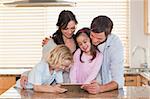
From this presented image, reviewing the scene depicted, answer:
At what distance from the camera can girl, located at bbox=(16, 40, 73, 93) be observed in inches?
85.3

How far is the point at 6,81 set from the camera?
4.33m

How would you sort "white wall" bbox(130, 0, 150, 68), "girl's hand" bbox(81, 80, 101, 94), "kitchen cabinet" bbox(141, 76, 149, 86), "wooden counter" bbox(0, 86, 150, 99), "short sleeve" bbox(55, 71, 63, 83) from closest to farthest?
1. "wooden counter" bbox(0, 86, 150, 99)
2. "girl's hand" bbox(81, 80, 101, 94)
3. "short sleeve" bbox(55, 71, 63, 83)
4. "kitchen cabinet" bbox(141, 76, 149, 86)
5. "white wall" bbox(130, 0, 150, 68)

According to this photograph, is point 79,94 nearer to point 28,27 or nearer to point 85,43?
point 85,43

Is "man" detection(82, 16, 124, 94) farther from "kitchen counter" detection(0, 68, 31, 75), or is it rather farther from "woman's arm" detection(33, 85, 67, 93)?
"kitchen counter" detection(0, 68, 31, 75)

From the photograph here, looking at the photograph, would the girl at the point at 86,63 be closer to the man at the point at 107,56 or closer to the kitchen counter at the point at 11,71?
the man at the point at 107,56

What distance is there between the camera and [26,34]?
16.1 ft

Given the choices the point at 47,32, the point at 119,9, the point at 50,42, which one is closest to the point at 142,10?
the point at 119,9

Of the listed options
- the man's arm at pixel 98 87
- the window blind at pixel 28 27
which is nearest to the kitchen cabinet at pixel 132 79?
the window blind at pixel 28 27

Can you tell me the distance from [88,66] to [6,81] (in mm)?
2200

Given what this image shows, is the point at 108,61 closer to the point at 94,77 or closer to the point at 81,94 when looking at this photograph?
the point at 94,77

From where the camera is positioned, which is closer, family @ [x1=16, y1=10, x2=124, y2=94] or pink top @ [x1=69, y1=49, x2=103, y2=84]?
family @ [x1=16, y1=10, x2=124, y2=94]

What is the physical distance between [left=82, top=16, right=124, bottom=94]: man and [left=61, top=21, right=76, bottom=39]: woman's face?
271 mm

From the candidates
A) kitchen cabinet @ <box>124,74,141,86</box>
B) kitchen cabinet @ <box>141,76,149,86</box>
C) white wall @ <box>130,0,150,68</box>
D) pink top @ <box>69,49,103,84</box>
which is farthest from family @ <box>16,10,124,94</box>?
white wall @ <box>130,0,150,68</box>

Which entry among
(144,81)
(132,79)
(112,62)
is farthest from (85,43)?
(132,79)
